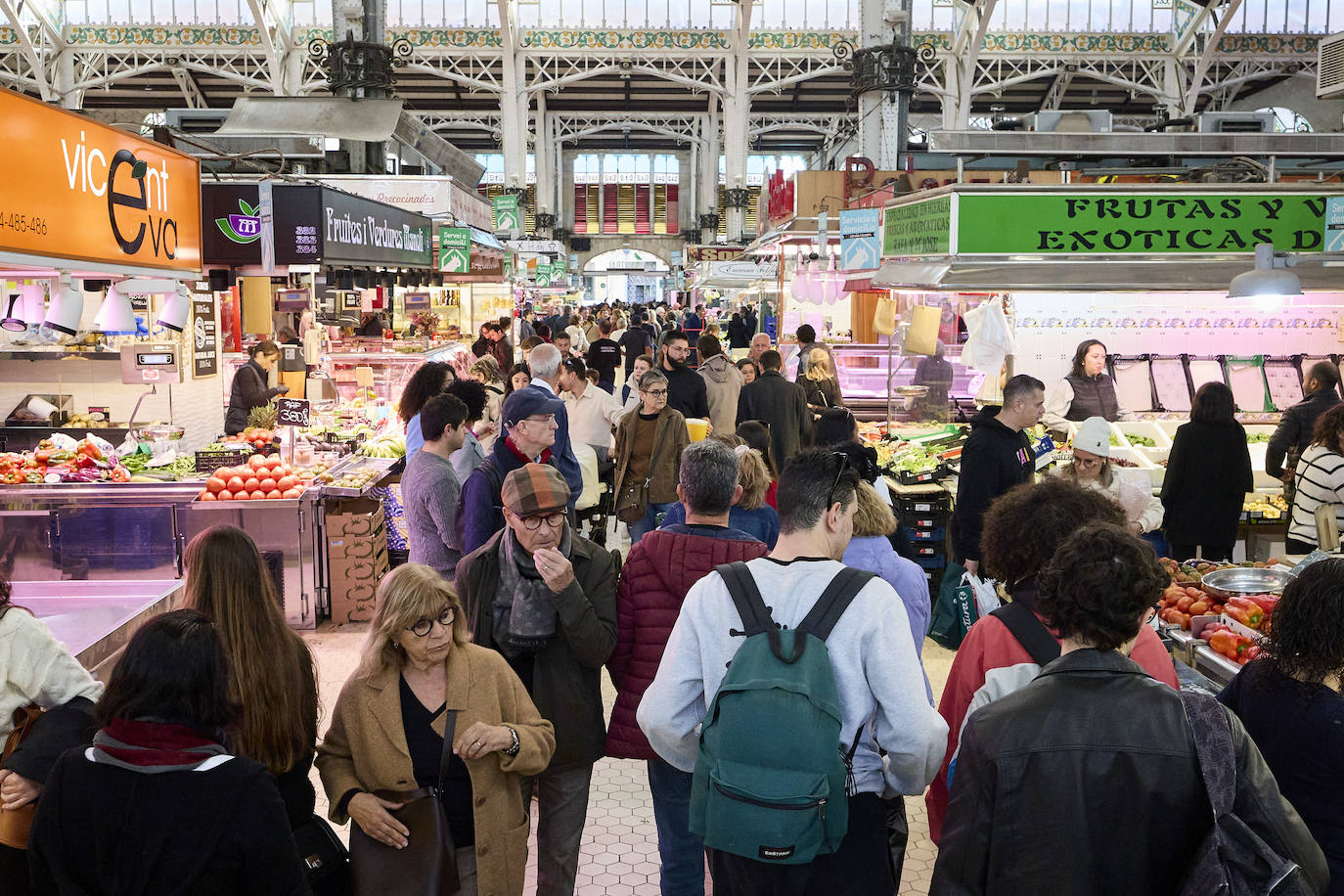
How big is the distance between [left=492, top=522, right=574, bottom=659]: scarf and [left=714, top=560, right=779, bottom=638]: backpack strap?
813mm

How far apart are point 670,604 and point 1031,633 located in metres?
1.03

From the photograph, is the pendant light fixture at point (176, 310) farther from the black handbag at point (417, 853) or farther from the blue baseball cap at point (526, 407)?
the black handbag at point (417, 853)

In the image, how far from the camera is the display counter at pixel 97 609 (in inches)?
147

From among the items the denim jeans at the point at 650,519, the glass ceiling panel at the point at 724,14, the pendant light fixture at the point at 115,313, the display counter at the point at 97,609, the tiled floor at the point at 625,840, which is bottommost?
the tiled floor at the point at 625,840

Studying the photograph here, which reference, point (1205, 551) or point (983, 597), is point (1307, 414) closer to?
point (1205, 551)

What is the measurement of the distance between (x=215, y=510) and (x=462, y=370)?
22.2 feet

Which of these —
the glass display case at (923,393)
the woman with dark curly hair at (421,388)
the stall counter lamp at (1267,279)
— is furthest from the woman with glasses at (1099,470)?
the glass display case at (923,393)

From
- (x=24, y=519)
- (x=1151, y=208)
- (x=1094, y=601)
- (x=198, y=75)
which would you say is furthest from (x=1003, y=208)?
(x=198, y=75)

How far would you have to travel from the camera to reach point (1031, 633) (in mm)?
2674

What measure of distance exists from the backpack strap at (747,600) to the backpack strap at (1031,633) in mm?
670

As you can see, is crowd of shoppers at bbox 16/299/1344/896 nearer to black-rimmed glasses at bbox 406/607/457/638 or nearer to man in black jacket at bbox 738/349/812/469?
black-rimmed glasses at bbox 406/607/457/638

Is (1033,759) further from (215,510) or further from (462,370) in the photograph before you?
(462,370)

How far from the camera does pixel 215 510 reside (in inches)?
264

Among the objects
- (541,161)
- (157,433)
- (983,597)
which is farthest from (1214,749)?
(541,161)
